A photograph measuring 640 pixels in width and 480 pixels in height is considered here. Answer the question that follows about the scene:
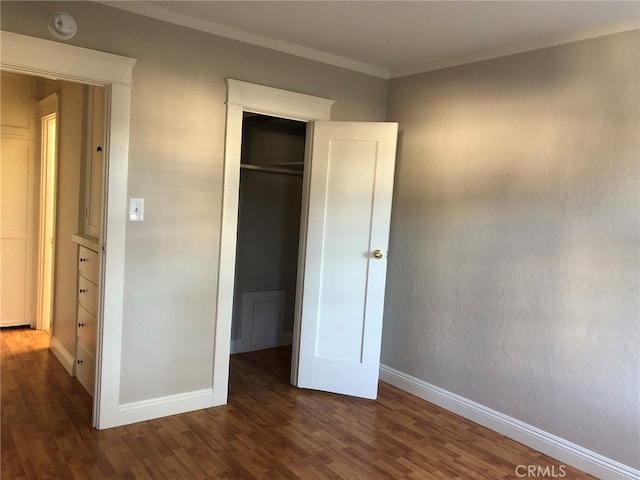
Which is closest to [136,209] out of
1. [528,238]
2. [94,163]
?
[94,163]

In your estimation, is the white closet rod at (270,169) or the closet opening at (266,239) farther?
the closet opening at (266,239)

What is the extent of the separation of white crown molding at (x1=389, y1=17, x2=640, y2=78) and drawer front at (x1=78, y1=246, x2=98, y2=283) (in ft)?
8.15

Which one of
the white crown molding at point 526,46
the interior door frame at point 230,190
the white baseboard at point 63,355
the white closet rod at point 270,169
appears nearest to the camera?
the white crown molding at point 526,46

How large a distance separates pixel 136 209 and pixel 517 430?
2559 millimetres

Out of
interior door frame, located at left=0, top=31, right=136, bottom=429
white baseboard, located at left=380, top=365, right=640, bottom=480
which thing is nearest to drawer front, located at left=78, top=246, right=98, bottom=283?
interior door frame, located at left=0, top=31, right=136, bottom=429

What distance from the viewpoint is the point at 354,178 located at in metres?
3.49

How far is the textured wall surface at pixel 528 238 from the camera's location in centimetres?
261

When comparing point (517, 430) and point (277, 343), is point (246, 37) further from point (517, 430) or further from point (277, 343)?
point (517, 430)

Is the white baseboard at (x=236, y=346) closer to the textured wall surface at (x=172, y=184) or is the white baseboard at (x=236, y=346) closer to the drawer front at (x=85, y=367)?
the textured wall surface at (x=172, y=184)

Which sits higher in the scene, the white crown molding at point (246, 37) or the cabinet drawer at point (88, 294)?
the white crown molding at point (246, 37)

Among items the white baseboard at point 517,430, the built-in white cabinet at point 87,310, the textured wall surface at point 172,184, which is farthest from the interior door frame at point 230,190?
the white baseboard at point 517,430

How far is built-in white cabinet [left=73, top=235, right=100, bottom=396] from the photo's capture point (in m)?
3.18

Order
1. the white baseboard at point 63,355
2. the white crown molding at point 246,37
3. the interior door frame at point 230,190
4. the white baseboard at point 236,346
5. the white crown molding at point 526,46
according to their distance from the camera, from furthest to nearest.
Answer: the white baseboard at point 236,346, the white baseboard at point 63,355, the interior door frame at point 230,190, the white crown molding at point 246,37, the white crown molding at point 526,46

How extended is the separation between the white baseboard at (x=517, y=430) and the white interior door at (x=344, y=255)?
0.33m
